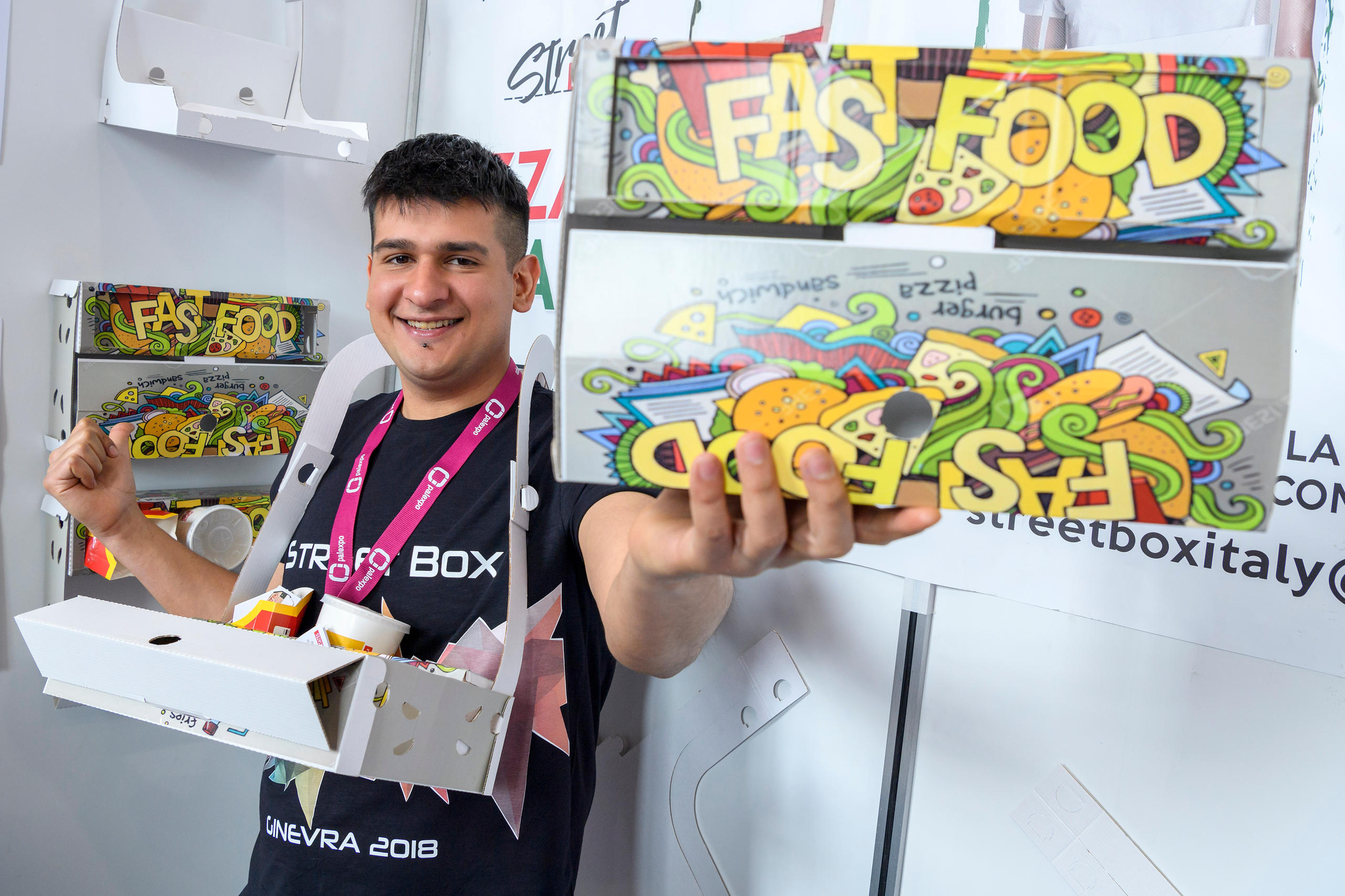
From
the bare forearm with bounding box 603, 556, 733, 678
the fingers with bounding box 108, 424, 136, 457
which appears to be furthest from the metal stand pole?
the fingers with bounding box 108, 424, 136, 457

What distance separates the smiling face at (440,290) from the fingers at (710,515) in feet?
1.89

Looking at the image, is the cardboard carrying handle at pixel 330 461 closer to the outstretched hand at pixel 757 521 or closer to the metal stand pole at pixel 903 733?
the outstretched hand at pixel 757 521

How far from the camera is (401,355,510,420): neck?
3.64 feet

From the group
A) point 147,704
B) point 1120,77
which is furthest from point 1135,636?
point 147,704

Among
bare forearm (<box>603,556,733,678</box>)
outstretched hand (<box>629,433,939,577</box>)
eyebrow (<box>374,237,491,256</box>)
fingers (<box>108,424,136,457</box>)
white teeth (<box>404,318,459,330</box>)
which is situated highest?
eyebrow (<box>374,237,491,256</box>)

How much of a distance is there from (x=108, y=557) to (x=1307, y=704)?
1.53 metres

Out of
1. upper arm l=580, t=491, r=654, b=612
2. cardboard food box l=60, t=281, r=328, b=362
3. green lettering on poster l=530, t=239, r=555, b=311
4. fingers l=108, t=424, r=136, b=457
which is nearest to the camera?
upper arm l=580, t=491, r=654, b=612

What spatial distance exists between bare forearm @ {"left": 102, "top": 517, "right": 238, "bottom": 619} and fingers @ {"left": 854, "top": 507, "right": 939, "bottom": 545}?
0.92 meters

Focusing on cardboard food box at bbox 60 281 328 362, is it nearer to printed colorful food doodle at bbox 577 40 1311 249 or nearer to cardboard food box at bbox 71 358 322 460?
cardboard food box at bbox 71 358 322 460

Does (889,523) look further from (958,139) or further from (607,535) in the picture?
(607,535)

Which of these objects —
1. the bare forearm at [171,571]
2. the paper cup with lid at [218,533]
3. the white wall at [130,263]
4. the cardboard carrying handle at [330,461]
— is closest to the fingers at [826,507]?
the cardboard carrying handle at [330,461]

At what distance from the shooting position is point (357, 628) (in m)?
0.84

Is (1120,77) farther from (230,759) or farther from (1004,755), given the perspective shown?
(230,759)

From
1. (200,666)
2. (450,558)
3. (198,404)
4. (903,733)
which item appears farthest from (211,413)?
(903,733)
